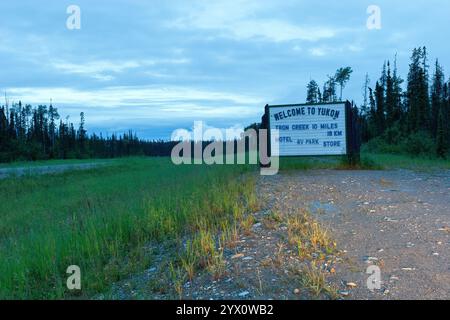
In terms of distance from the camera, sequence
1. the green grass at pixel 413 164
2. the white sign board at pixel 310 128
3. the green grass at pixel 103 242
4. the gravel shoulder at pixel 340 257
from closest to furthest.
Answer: the gravel shoulder at pixel 340 257
the green grass at pixel 103 242
the green grass at pixel 413 164
the white sign board at pixel 310 128

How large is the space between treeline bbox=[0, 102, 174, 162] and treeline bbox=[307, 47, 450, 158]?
115 ft

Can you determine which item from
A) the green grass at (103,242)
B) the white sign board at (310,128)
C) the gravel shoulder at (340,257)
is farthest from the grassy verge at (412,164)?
the green grass at (103,242)

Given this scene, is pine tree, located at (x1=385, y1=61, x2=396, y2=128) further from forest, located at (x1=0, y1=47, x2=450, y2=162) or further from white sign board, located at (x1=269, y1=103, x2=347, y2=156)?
white sign board, located at (x1=269, y1=103, x2=347, y2=156)

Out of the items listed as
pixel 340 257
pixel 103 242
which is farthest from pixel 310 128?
pixel 340 257

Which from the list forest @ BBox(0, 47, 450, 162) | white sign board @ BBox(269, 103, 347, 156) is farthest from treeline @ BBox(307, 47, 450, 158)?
white sign board @ BBox(269, 103, 347, 156)

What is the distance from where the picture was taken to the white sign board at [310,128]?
1516cm

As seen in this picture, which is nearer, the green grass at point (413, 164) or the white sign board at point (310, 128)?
the green grass at point (413, 164)

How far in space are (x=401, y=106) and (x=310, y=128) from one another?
48143 mm

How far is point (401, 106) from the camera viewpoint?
58.6 m

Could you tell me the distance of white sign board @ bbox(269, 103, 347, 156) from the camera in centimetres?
1516

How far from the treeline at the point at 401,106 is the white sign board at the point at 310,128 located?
77.4 ft

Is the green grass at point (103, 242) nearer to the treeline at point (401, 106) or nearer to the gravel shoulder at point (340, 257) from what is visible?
Answer: the gravel shoulder at point (340, 257)
